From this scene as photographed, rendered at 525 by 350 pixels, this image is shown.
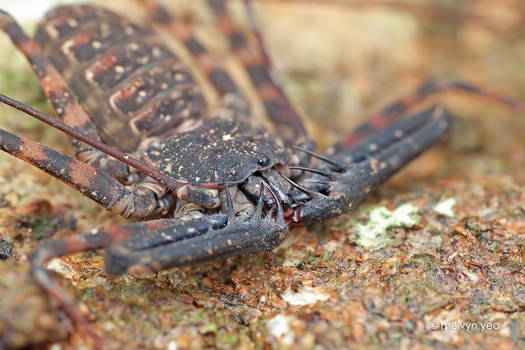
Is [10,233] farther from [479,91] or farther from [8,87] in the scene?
[479,91]

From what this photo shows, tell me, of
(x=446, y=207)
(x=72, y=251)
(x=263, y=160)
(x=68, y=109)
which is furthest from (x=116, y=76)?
(x=446, y=207)

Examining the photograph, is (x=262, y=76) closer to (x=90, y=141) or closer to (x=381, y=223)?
(x=381, y=223)

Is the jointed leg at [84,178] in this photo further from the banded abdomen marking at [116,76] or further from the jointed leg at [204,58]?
the jointed leg at [204,58]

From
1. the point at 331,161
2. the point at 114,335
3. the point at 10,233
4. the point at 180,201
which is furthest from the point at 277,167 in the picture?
→ the point at 10,233

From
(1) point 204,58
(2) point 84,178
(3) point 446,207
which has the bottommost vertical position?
(2) point 84,178

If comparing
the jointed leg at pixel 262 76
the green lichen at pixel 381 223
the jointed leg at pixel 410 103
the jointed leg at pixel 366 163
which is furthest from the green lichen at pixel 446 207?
the jointed leg at pixel 262 76
